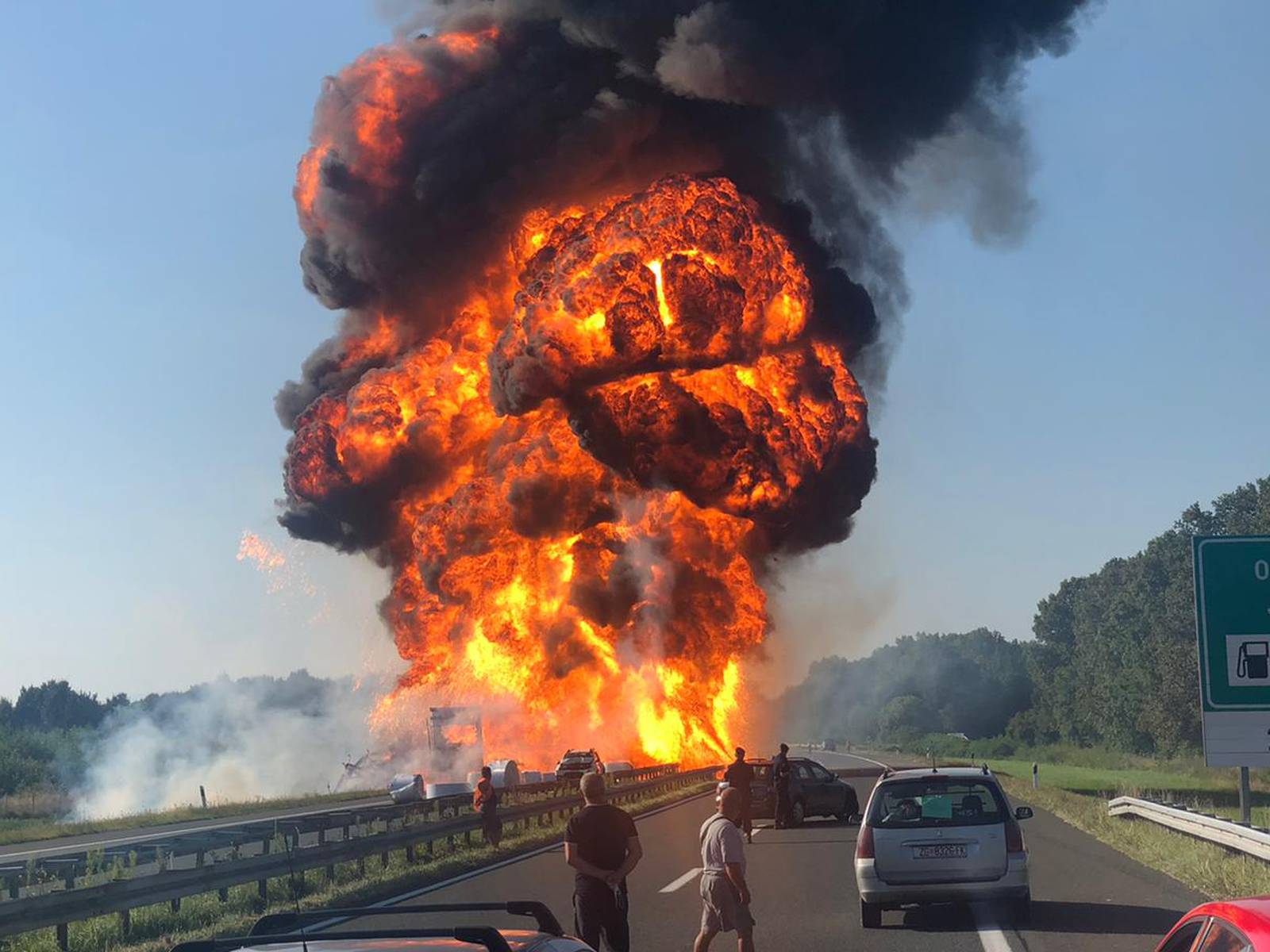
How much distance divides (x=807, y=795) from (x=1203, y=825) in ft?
47.4

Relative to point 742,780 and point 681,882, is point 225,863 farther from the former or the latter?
point 742,780

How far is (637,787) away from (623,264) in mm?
17813

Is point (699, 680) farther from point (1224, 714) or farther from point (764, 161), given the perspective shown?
point (1224, 714)

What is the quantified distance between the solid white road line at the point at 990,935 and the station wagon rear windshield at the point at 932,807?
0.99 meters

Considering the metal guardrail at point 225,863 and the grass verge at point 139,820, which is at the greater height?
the metal guardrail at point 225,863

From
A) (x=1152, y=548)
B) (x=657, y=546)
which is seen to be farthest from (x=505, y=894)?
(x=1152, y=548)

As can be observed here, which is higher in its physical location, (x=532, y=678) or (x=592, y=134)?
(x=592, y=134)

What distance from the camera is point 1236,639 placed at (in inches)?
675

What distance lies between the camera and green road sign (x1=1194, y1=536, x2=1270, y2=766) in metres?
17.0

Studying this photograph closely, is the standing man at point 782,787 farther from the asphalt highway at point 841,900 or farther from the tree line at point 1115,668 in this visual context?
the tree line at point 1115,668

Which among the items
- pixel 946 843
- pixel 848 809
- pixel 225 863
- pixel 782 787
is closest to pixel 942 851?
pixel 946 843

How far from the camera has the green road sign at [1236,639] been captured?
1698 centimetres

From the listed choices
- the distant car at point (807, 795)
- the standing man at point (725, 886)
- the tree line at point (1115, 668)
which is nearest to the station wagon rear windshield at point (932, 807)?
the standing man at point (725, 886)

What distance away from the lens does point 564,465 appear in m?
57.5
